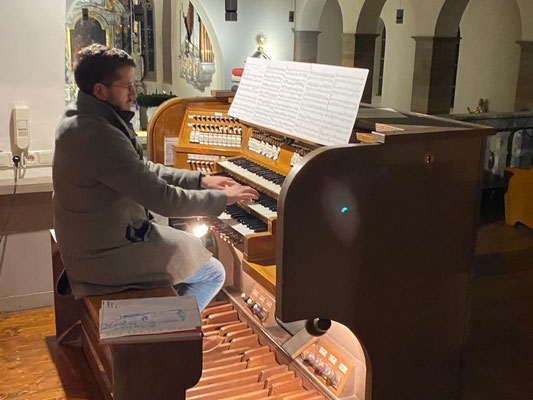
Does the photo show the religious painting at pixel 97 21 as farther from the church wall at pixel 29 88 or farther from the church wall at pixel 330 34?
the church wall at pixel 29 88

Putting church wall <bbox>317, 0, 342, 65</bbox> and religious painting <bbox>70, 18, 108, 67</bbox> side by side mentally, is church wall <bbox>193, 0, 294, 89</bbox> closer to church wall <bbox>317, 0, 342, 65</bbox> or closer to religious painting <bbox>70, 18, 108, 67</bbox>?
church wall <bbox>317, 0, 342, 65</bbox>

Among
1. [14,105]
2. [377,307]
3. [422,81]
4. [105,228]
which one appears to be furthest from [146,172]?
[422,81]

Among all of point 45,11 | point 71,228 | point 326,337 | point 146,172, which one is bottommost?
point 326,337

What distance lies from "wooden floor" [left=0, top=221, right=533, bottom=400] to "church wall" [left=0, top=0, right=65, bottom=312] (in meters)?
0.29

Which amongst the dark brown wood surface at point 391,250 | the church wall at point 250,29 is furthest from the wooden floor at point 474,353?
the church wall at point 250,29

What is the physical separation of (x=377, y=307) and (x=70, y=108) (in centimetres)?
144

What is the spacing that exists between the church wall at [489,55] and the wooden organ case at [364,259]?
350 inches

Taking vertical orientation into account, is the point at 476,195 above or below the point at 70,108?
below

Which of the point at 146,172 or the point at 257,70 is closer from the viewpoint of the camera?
the point at 146,172

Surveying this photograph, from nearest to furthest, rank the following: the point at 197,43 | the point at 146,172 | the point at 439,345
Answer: the point at 146,172, the point at 439,345, the point at 197,43

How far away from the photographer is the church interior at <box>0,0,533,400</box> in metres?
2.27

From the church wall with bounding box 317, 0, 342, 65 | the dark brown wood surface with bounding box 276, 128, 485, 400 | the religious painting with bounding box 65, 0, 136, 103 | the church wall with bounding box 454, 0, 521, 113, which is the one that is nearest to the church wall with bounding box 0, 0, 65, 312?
the dark brown wood surface with bounding box 276, 128, 485, 400

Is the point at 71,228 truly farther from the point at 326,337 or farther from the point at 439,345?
the point at 439,345

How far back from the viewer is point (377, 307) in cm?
243
